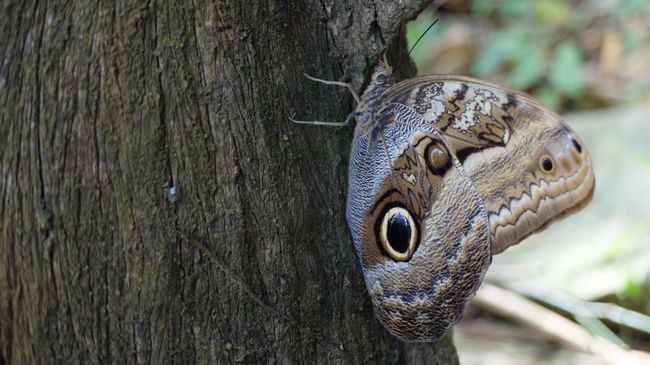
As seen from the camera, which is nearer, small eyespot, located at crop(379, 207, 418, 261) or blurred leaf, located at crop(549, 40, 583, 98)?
small eyespot, located at crop(379, 207, 418, 261)

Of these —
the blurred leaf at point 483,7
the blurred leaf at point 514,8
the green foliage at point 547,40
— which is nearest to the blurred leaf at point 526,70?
the green foliage at point 547,40

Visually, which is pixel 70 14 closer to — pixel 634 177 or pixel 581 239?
pixel 581 239

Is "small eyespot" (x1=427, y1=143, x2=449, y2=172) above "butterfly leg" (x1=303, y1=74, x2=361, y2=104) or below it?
below

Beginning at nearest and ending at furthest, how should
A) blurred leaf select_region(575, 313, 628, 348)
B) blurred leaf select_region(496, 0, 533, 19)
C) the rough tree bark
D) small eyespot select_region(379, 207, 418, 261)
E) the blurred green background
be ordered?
the rough tree bark, small eyespot select_region(379, 207, 418, 261), blurred leaf select_region(575, 313, 628, 348), the blurred green background, blurred leaf select_region(496, 0, 533, 19)

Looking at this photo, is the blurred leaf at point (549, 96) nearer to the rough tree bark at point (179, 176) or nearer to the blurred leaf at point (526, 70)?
the blurred leaf at point (526, 70)

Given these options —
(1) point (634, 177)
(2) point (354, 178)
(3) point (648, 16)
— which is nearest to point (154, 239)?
(2) point (354, 178)

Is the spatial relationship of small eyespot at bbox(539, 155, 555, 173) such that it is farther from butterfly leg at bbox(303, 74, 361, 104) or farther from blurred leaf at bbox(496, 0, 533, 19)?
blurred leaf at bbox(496, 0, 533, 19)

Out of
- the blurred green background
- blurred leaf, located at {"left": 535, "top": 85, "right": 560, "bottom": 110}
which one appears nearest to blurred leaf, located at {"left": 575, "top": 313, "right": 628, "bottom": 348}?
the blurred green background
